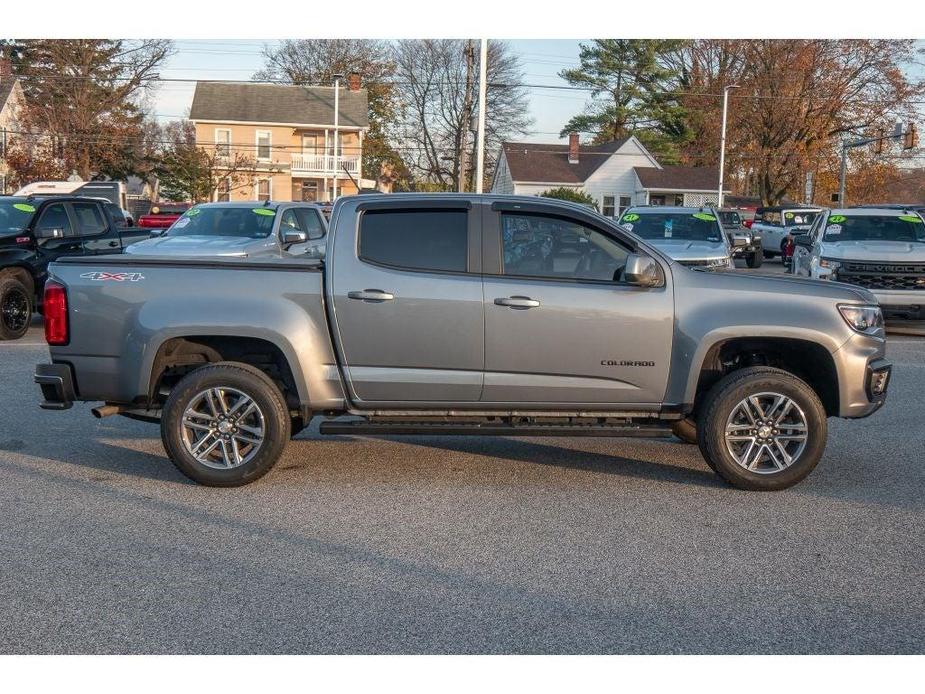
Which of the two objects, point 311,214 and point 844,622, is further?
point 311,214

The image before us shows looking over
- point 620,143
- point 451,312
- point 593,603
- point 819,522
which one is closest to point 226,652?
point 593,603

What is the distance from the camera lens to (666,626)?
469 cm

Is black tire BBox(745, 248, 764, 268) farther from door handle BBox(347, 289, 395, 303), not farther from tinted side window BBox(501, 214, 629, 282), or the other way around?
door handle BBox(347, 289, 395, 303)

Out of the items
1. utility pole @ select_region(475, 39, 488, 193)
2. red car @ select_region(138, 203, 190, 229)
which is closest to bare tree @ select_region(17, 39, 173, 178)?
red car @ select_region(138, 203, 190, 229)

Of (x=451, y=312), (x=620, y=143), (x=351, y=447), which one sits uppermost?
(x=620, y=143)

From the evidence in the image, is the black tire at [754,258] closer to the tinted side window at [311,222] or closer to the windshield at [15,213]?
the tinted side window at [311,222]

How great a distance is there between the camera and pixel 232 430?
7.05 meters

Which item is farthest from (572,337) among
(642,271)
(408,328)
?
(408,328)

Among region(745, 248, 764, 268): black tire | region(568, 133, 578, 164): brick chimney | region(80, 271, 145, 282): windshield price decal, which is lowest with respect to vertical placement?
region(745, 248, 764, 268): black tire

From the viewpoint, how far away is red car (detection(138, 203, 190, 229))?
3475 cm

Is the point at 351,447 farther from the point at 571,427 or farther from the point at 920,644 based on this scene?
the point at 920,644

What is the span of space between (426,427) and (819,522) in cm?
252

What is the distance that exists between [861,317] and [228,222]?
36.7 ft

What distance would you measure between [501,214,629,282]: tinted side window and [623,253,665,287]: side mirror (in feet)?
0.55
